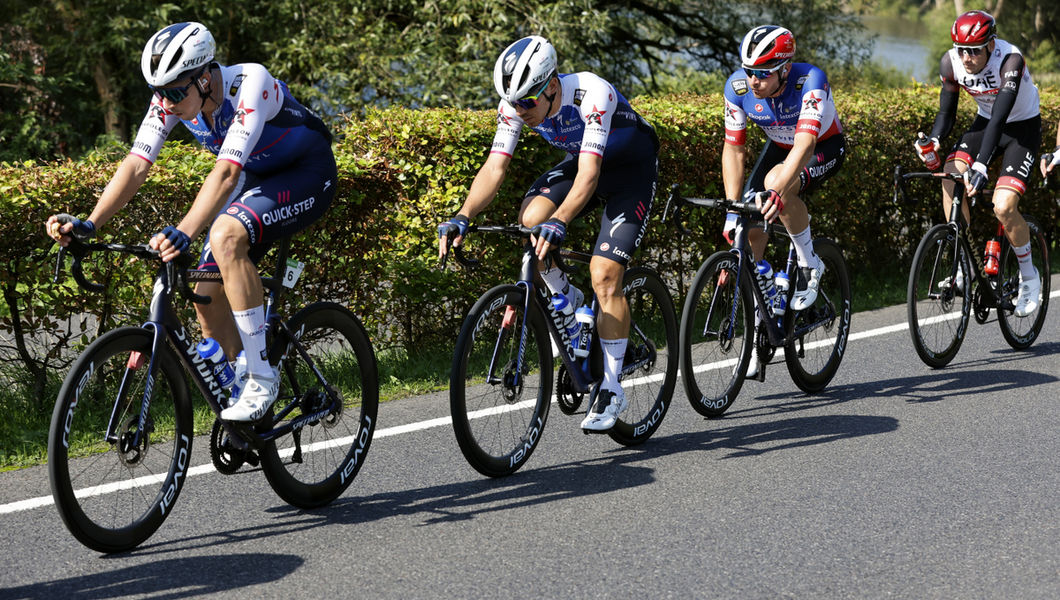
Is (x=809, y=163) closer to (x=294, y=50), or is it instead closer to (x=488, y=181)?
(x=488, y=181)

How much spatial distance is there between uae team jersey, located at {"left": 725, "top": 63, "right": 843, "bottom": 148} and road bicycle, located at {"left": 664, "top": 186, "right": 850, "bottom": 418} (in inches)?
21.7

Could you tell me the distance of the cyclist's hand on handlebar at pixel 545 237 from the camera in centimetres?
516

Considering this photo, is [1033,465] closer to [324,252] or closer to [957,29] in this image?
[957,29]

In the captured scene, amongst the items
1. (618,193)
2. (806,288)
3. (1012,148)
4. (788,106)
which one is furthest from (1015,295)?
(618,193)

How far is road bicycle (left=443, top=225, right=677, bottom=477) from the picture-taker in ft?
17.3

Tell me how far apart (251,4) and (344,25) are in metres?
1.29

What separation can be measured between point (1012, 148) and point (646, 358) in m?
3.39

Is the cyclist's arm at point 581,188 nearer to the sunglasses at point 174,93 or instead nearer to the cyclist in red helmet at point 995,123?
the sunglasses at point 174,93

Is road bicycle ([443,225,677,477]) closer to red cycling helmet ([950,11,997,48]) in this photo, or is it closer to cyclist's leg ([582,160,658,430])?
cyclist's leg ([582,160,658,430])

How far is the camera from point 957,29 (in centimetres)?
764

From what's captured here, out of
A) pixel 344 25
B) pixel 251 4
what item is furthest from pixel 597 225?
pixel 251 4

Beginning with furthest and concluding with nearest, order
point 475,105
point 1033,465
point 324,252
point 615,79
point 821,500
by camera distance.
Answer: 1. point 615,79
2. point 475,105
3. point 324,252
4. point 1033,465
5. point 821,500

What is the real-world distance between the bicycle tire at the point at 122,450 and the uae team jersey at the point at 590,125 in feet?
6.49

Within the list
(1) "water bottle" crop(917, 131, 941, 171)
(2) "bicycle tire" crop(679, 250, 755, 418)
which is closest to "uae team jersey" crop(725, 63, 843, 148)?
(2) "bicycle tire" crop(679, 250, 755, 418)
